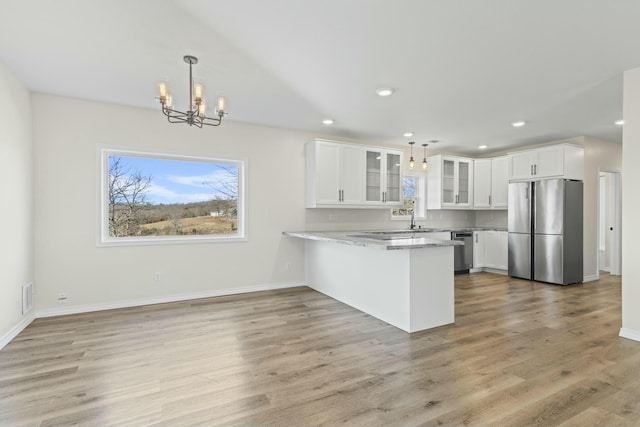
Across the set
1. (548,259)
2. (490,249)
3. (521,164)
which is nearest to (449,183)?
(521,164)

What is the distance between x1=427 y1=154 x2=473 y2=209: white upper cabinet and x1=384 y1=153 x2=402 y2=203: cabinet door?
3.75 ft

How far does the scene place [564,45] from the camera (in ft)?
8.45

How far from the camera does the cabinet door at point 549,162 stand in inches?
213

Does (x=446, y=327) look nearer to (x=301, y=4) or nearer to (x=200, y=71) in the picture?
(x=301, y=4)

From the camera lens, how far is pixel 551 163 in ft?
18.1

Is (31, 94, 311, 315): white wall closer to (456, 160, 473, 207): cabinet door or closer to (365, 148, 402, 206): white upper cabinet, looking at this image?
(365, 148, 402, 206): white upper cabinet

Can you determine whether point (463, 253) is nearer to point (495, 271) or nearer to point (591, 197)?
point (495, 271)

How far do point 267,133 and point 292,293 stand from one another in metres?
2.46

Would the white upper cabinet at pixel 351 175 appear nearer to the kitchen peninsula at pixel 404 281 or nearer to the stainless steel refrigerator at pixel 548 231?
the kitchen peninsula at pixel 404 281

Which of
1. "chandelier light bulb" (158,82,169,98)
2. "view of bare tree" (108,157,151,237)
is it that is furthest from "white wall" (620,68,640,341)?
"view of bare tree" (108,157,151,237)

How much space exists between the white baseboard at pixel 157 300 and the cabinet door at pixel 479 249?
357cm

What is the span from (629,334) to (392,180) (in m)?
3.59

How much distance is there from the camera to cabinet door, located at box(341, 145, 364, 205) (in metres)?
5.32

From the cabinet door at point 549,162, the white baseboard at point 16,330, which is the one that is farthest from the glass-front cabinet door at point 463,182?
the white baseboard at point 16,330
